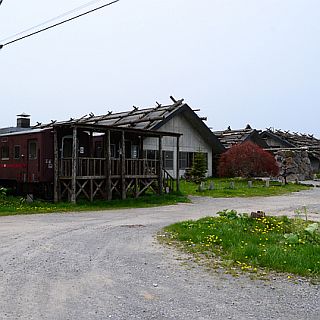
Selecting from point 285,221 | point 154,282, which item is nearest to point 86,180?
point 285,221

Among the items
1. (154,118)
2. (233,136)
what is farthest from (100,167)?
(233,136)

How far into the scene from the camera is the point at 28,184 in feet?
75.7

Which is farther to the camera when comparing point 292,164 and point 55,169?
point 292,164

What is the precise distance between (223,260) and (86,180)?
44.7 feet

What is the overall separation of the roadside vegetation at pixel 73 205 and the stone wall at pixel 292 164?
2140 centimetres

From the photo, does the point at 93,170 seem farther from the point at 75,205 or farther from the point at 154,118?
the point at 154,118

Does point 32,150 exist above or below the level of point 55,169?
above

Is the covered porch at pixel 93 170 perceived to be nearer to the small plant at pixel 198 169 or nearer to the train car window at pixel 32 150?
the train car window at pixel 32 150

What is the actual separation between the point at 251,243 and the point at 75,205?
462 inches

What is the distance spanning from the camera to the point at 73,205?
19812 mm

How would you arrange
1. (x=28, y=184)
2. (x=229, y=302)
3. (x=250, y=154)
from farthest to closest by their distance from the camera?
(x=250, y=154), (x=28, y=184), (x=229, y=302)

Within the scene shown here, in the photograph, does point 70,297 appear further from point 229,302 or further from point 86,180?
point 86,180

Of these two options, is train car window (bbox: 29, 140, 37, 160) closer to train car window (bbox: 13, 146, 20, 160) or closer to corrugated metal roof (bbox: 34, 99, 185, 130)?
train car window (bbox: 13, 146, 20, 160)

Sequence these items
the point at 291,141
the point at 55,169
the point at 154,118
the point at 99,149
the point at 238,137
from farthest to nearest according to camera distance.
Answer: the point at 291,141, the point at 238,137, the point at 154,118, the point at 99,149, the point at 55,169
